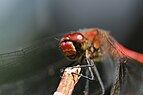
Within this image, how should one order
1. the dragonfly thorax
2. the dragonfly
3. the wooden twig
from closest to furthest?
1. the wooden twig
2. the dragonfly
3. the dragonfly thorax

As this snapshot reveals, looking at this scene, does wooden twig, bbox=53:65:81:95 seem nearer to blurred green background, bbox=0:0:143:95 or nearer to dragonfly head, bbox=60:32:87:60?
dragonfly head, bbox=60:32:87:60

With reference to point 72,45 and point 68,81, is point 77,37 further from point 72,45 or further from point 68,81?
point 68,81

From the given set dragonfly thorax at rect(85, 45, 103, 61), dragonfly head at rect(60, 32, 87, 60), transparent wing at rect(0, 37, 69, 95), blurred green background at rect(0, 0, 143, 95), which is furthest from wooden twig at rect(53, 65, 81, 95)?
blurred green background at rect(0, 0, 143, 95)

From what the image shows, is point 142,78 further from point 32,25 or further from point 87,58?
point 32,25

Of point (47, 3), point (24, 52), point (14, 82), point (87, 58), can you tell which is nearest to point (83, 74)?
point (87, 58)

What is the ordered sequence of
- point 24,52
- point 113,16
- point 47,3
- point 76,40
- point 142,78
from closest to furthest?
1. point 76,40
2. point 24,52
3. point 142,78
4. point 47,3
5. point 113,16

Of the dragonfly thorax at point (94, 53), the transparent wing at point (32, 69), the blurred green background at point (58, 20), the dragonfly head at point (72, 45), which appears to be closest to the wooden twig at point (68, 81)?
the dragonfly head at point (72, 45)

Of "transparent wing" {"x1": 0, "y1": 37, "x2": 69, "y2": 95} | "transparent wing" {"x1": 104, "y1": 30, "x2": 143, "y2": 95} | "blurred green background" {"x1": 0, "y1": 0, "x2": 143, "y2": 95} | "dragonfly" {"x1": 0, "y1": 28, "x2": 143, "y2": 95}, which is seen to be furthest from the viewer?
"blurred green background" {"x1": 0, "y1": 0, "x2": 143, "y2": 95}

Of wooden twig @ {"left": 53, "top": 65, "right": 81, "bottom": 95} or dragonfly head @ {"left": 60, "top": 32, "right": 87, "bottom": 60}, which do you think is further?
dragonfly head @ {"left": 60, "top": 32, "right": 87, "bottom": 60}
